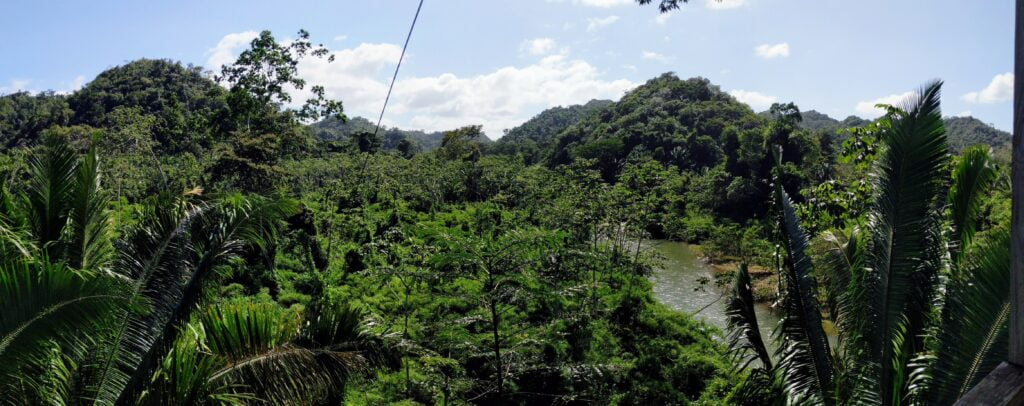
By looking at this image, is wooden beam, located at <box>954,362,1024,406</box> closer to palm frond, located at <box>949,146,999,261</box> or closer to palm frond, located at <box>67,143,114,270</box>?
palm frond, located at <box>949,146,999,261</box>

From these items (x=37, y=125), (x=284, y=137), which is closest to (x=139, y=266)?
(x=284, y=137)

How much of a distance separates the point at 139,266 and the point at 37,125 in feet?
134

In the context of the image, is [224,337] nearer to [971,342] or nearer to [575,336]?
[971,342]

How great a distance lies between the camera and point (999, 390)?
1.26 meters

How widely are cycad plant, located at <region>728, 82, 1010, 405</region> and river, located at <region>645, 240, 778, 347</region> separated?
8.02 metres

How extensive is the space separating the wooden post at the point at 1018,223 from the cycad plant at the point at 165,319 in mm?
3479

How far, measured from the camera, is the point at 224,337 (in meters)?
4.00

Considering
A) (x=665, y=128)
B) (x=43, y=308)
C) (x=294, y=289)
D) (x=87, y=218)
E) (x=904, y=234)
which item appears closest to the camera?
(x=43, y=308)

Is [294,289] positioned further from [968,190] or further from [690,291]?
[690,291]

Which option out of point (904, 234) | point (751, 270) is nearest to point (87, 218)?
point (904, 234)

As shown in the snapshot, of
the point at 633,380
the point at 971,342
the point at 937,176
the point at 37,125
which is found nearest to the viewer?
the point at 971,342

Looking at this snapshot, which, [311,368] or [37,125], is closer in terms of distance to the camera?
[311,368]

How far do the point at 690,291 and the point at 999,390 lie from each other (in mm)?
20127

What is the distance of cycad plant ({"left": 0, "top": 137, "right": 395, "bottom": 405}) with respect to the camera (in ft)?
12.1
